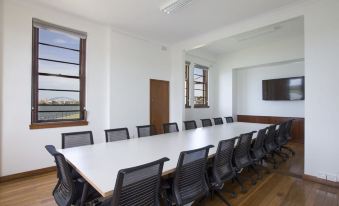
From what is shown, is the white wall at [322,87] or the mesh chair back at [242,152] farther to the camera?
the white wall at [322,87]

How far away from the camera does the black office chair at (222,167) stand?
218 centimetres

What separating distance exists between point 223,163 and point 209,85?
5448 millimetres

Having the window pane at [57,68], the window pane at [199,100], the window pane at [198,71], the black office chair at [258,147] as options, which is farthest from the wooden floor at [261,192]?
the window pane at [198,71]

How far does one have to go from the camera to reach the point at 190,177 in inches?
74.5

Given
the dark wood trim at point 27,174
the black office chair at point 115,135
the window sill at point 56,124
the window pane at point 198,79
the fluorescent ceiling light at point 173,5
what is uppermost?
the fluorescent ceiling light at point 173,5

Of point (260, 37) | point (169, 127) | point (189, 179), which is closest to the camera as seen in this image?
point (189, 179)

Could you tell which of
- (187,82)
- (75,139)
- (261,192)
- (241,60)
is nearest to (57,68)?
(75,139)

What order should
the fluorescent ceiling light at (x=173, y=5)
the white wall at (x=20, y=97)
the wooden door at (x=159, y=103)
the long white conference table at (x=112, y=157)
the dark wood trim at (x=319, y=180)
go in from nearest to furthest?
the long white conference table at (x=112, y=157) → the dark wood trim at (x=319, y=180) → the white wall at (x=20, y=97) → the fluorescent ceiling light at (x=173, y=5) → the wooden door at (x=159, y=103)

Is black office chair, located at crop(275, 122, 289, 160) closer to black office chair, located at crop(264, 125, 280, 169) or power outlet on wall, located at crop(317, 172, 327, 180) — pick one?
black office chair, located at crop(264, 125, 280, 169)

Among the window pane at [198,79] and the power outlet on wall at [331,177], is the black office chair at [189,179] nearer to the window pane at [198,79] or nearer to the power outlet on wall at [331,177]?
the power outlet on wall at [331,177]

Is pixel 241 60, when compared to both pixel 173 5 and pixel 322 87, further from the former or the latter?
pixel 173 5

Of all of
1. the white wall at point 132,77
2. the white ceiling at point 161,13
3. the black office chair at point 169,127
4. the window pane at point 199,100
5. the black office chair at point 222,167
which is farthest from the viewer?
the window pane at point 199,100

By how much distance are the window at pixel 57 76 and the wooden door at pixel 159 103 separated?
2.04m

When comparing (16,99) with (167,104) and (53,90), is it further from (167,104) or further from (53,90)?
(167,104)
